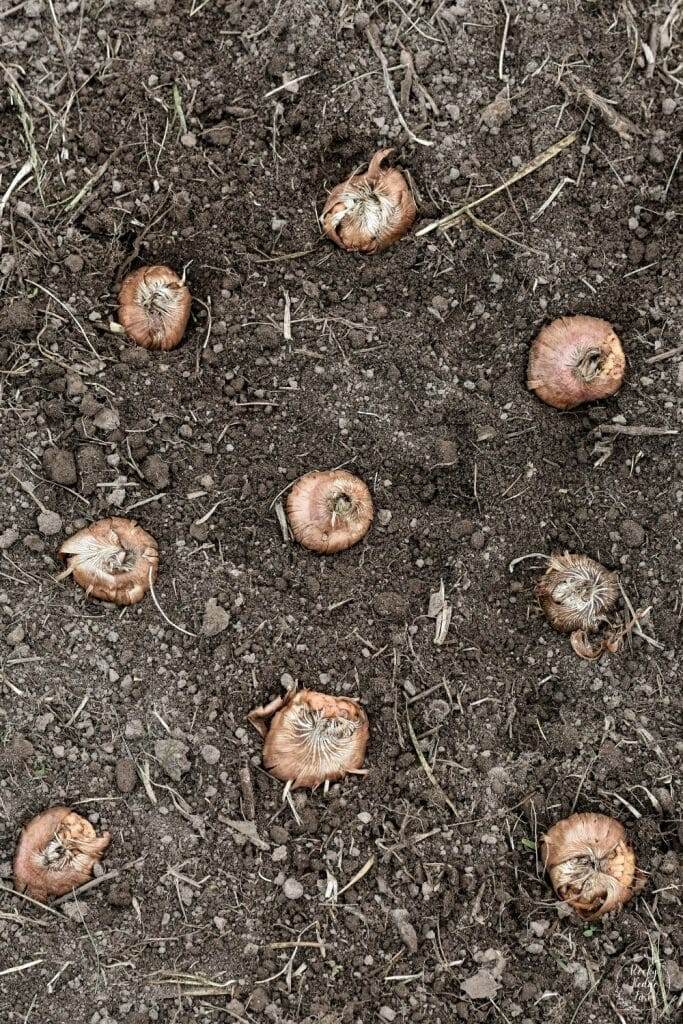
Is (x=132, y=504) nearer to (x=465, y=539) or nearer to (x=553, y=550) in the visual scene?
(x=465, y=539)

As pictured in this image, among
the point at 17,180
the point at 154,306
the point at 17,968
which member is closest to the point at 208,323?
the point at 154,306

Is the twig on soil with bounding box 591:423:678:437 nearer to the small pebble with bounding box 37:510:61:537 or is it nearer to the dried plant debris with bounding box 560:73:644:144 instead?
the dried plant debris with bounding box 560:73:644:144

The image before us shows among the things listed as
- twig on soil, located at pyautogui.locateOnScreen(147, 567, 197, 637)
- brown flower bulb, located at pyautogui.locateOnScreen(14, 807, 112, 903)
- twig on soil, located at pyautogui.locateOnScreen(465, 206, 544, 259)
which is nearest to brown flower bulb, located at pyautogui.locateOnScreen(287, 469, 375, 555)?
twig on soil, located at pyautogui.locateOnScreen(147, 567, 197, 637)

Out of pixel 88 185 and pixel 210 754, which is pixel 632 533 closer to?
pixel 210 754

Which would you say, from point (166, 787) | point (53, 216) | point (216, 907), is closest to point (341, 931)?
point (216, 907)

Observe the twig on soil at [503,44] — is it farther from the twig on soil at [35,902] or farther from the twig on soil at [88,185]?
the twig on soil at [35,902]

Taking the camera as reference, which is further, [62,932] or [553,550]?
[553,550]
